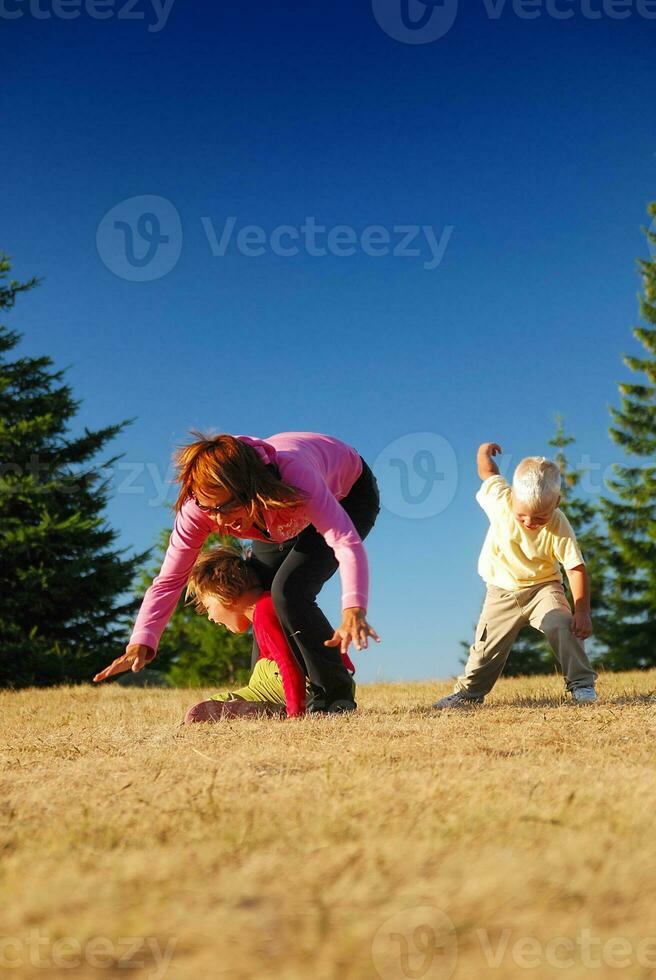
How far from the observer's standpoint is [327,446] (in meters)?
5.28

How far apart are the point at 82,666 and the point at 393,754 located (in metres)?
14.8

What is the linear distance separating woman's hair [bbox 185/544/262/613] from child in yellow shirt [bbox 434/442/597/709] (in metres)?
1.76

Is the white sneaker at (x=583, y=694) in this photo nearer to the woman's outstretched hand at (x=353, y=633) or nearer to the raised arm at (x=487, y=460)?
the raised arm at (x=487, y=460)

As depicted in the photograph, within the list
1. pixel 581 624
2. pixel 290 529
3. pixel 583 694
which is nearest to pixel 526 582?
pixel 581 624

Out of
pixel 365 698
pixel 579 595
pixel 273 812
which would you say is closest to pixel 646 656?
pixel 365 698

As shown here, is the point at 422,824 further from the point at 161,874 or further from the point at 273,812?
the point at 161,874

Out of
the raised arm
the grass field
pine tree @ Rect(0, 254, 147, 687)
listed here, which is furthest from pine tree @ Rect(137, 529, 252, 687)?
the grass field

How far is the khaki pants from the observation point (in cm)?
594

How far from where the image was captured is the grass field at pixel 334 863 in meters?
1.72

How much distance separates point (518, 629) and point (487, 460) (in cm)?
131

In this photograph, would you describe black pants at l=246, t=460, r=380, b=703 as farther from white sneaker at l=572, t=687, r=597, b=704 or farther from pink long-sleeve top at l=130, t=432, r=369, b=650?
white sneaker at l=572, t=687, r=597, b=704

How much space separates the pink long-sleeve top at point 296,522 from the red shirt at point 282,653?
0.56m

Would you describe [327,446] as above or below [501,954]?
above

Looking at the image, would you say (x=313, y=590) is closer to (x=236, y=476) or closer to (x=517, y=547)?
(x=236, y=476)
